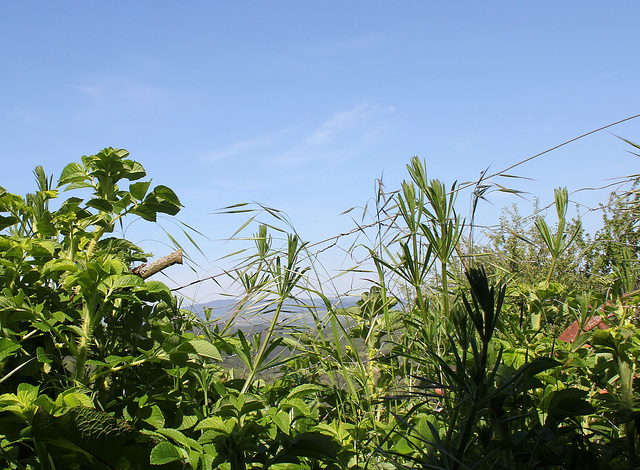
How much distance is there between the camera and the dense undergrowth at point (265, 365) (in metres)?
0.91

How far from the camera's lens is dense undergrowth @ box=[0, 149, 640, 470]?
35.7 inches

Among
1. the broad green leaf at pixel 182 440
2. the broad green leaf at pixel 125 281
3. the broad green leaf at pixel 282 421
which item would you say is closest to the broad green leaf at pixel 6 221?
the broad green leaf at pixel 125 281

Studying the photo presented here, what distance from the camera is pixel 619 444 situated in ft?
2.83

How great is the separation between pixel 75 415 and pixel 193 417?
31cm

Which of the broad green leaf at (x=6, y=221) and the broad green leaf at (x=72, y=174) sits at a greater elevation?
the broad green leaf at (x=72, y=174)

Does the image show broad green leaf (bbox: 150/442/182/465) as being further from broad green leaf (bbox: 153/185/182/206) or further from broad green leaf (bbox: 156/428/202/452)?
broad green leaf (bbox: 153/185/182/206)

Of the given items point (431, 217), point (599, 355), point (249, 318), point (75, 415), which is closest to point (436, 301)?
point (431, 217)

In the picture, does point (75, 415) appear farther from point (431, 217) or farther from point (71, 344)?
point (431, 217)

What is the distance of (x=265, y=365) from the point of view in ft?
4.78

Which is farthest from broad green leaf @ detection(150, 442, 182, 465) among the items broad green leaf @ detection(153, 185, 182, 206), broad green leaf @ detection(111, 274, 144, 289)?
broad green leaf @ detection(153, 185, 182, 206)

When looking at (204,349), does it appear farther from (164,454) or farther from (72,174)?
(72,174)

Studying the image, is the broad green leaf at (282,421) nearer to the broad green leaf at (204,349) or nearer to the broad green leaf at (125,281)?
the broad green leaf at (204,349)

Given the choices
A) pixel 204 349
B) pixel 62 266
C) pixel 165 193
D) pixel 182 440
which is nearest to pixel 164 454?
pixel 182 440

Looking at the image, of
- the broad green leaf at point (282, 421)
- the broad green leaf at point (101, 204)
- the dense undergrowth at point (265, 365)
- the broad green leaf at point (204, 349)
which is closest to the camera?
the dense undergrowth at point (265, 365)
